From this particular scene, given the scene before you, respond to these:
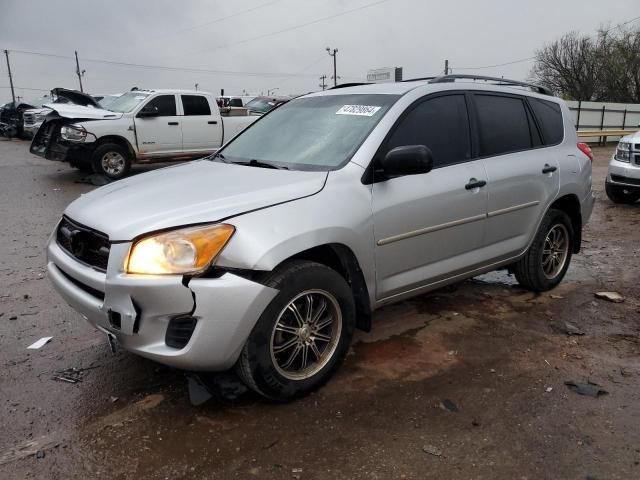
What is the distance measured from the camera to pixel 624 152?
30.4ft

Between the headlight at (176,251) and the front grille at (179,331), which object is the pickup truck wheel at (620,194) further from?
the front grille at (179,331)

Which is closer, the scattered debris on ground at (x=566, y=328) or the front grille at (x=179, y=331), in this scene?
the front grille at (x=179, y=331)

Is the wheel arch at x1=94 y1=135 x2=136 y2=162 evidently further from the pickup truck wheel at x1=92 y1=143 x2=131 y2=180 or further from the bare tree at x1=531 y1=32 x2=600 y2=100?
the bare tree at x1=531 y1=32 x2=600 y2=100

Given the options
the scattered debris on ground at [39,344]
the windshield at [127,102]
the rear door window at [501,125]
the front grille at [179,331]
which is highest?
the windshield at [127,102]

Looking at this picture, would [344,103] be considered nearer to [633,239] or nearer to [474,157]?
[474,157]

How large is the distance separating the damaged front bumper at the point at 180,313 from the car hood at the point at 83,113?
915 cm

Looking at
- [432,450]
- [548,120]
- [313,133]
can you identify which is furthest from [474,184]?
[432,450]

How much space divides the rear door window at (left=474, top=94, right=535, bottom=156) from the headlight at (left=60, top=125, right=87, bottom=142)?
28.6 feet

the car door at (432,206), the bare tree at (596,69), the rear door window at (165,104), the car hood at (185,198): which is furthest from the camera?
the bare tree at (596,69)

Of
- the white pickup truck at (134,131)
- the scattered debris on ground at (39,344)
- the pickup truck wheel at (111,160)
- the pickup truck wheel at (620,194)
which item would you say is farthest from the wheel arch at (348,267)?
the pickup truck wheel at (111,160)

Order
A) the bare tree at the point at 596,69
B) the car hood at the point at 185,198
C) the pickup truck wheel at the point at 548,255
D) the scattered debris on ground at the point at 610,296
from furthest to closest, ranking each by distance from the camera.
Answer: the bare tree at the point at 596,69
the scattered debris on ground at the point at 610,296
the pickup truck wheel at the point at 548,255
the car hood at the point at 185,198

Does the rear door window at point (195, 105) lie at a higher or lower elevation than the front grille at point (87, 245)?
higher

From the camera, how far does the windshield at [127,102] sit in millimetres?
11641

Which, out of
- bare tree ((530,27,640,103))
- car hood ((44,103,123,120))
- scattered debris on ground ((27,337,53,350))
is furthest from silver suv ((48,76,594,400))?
bare tree ((530,27,640,103))
